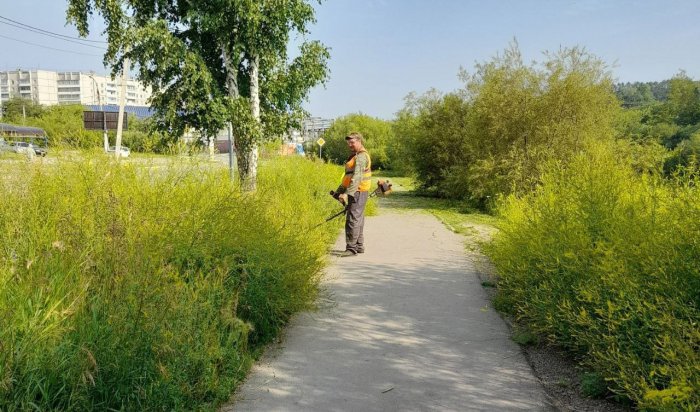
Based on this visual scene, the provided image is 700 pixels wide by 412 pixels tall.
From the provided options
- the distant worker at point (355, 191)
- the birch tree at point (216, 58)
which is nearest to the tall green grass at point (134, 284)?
the distant worker at point (355, 191)

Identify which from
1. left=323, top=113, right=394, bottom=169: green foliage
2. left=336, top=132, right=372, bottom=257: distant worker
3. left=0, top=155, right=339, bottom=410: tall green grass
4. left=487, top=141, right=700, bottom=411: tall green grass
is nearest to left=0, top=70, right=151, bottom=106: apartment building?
left=323, top=113, right=394, bottom=169: green foliage

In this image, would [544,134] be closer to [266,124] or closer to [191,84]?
[266,124]

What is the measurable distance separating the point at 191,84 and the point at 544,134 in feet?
33.4

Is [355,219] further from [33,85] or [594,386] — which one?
[33,85]

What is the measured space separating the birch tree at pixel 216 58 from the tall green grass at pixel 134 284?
549 cm

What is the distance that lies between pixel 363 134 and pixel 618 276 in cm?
5028

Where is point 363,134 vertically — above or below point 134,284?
above

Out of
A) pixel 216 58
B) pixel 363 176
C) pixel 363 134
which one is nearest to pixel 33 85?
pixel 363 134

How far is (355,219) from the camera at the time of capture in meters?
8.59

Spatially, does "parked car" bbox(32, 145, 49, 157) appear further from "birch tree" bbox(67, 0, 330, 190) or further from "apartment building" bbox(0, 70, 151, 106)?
"apartment building" bbox(0, 70, 151, 106)

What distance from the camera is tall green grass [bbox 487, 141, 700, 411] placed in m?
2.93

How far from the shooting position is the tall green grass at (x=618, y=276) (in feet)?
9.62

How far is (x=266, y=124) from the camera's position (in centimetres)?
1273

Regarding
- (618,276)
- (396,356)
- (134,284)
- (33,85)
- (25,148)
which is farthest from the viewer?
(33,85)
